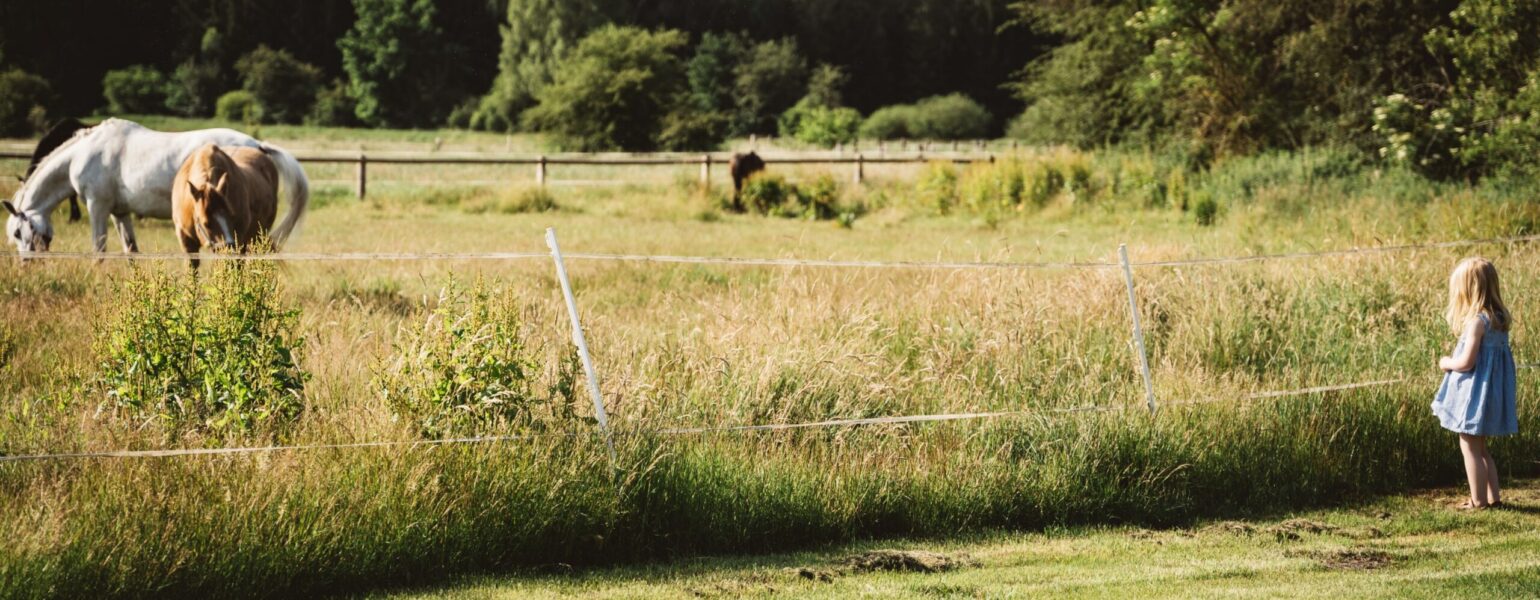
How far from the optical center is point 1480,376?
653cm

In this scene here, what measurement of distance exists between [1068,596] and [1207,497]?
6.13 ft

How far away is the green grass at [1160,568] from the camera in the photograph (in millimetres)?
5102

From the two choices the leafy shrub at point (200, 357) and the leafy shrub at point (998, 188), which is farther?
the leafy shrub at point (998, 188)

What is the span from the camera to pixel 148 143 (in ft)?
40.0

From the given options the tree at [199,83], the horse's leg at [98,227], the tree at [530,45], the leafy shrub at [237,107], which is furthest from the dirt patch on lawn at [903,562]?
the tree at [199,83]

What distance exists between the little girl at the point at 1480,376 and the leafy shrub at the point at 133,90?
3343 inches

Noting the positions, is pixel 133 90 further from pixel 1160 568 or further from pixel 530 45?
pixel 1160 568

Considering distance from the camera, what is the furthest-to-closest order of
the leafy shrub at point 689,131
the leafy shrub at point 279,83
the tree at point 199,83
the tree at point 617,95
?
the tree at point 199,83
the leafy shrub at point 279,83
the leafy shrub at point 689,131
the tree at point 617,95

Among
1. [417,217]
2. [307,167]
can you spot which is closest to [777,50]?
[307,167]

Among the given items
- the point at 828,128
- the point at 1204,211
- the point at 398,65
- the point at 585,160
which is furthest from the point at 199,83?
the point at 1204,211

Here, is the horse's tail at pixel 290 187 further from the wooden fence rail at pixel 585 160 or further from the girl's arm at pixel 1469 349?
the wooden fence rail at pixel 585 160

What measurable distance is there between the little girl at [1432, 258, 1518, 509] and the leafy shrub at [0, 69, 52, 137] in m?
59.3

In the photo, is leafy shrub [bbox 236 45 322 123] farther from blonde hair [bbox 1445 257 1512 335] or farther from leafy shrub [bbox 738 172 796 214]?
blonde hair [bbox 1445 257 1512 335]

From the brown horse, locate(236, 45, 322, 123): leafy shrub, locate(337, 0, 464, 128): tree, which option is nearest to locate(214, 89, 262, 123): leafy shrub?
locate(236, 45, 322, 123): leafy shrub
